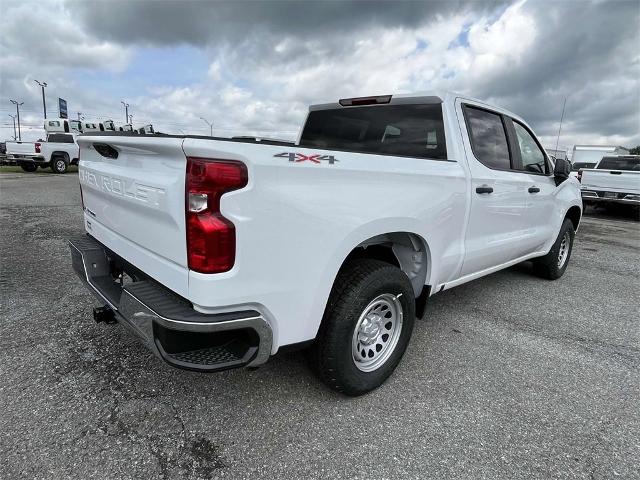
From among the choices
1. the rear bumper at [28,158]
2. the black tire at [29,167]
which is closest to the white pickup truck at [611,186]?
the rear bumper at [28,158]

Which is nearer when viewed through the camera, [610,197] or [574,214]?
[574,214]

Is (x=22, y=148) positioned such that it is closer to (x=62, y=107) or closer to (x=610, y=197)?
(x=610, y=197)

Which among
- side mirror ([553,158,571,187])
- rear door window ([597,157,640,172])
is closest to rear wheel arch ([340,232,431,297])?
side mirror ([553,158,571,187])

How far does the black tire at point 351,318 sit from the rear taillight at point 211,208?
0.77 meters

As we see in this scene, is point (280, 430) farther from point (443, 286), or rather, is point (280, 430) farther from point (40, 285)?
point (40, 285)

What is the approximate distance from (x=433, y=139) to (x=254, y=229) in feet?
6.39

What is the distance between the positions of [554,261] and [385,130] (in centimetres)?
312

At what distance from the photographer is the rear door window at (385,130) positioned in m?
3.19

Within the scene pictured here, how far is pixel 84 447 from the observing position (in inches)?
79.8

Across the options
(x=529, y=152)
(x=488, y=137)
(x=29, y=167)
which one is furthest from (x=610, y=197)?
(x=29, y=167)

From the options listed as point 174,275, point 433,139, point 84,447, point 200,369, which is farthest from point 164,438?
point 433,139

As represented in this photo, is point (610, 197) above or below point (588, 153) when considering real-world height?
below

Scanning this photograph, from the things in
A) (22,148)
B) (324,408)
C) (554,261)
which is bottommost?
(324,408)

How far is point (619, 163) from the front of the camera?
543 inches
